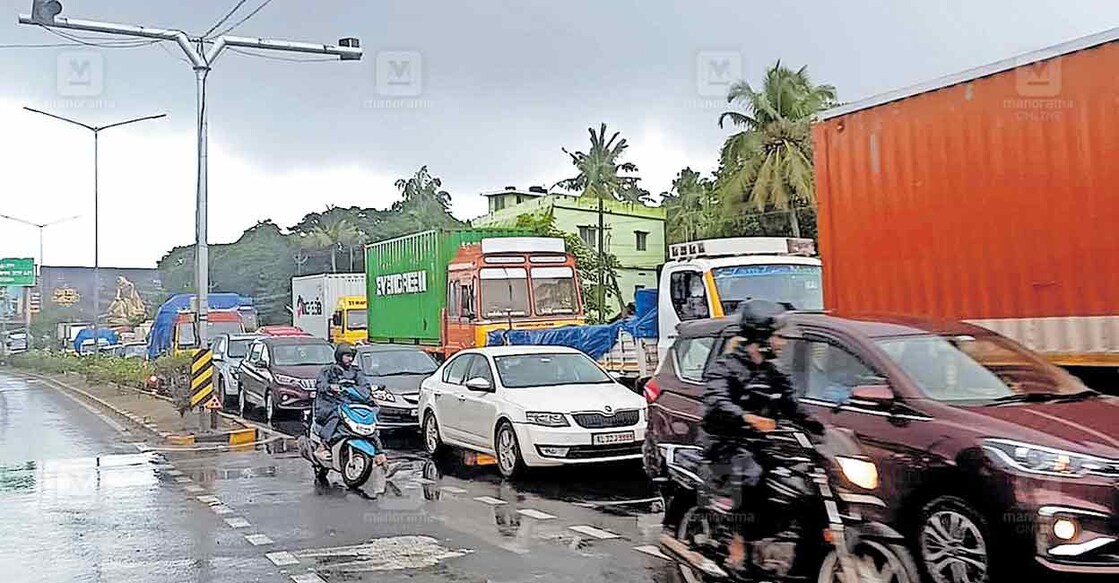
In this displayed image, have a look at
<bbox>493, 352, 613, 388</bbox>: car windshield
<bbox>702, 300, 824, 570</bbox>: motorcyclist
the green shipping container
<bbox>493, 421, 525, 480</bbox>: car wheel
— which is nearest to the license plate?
<bbox>493, 421, 525, 480</bbox>: car wheel

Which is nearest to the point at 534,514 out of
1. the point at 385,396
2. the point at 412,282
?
the point at 385,396

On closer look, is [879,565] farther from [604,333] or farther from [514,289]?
[514,289]

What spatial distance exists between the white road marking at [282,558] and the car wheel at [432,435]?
18.5ft

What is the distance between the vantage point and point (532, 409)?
40.2 ft

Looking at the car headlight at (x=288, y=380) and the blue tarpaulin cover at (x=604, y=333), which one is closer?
the blue tarpaulin cover at (x=604, y=333)

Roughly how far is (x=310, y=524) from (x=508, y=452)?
292 centimetres

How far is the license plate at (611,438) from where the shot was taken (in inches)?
477

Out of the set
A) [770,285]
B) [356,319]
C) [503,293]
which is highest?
[503,293]

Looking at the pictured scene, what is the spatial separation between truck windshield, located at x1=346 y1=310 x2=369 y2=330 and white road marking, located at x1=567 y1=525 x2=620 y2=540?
24.2 metres

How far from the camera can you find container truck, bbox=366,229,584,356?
20.8 metres

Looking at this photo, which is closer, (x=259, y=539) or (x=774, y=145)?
(x=259, y=539)

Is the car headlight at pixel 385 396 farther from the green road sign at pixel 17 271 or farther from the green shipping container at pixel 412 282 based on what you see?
the green road sign at pixel 17 271

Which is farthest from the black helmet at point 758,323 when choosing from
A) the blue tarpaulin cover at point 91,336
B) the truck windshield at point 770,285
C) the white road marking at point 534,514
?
the blue tarpaulin cover at point 91,336

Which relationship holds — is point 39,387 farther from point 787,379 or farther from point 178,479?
point 787,379
